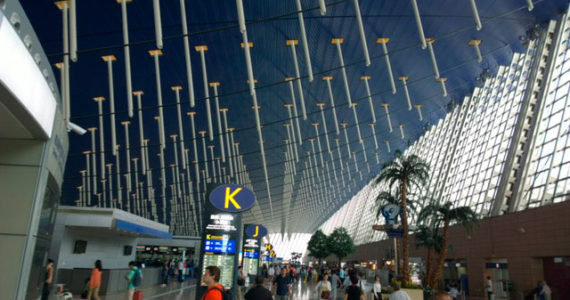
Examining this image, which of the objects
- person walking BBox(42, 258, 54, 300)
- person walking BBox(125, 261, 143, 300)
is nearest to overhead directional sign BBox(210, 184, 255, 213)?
person walking BBox(42, 258, 54, 300)

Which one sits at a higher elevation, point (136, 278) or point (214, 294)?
point (214, 294)

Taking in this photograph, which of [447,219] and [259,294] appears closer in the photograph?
[259,294]

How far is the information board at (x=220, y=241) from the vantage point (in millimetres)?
11609

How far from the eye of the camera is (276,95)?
3073cm

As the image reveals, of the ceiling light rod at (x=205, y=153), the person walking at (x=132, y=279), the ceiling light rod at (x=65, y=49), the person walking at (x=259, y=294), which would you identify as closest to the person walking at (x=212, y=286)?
the person walking at (x=259, y=294)

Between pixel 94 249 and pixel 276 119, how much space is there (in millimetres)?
16069

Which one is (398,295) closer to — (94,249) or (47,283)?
(47,283)

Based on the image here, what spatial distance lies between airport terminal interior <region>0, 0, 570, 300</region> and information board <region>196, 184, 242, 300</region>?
0.12 ft

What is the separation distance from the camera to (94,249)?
2586 cm

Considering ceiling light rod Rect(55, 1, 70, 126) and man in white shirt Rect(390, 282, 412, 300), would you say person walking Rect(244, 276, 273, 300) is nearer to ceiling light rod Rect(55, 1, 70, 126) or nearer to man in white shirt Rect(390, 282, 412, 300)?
man in white shirt Rect(390, 282, 412, 300)

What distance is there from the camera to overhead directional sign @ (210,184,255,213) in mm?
11031

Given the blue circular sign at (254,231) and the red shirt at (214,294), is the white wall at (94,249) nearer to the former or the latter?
the blue circular sign at (254,231)

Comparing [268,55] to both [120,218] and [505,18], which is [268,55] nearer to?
[120,218]

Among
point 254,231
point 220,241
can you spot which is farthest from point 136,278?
point 254,231
